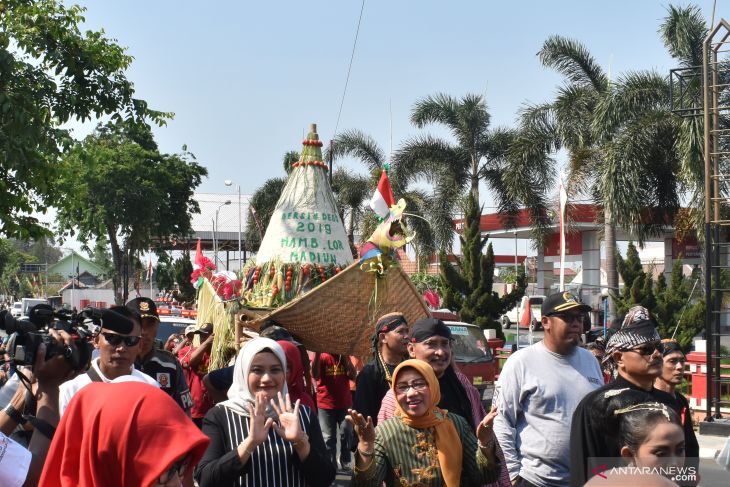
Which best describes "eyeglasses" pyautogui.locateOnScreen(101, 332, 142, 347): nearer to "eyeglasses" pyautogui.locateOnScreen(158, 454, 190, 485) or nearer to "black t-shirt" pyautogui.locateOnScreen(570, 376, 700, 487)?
"eyeglasses" pyautogui.locateOnScreen(158, 454, 190, 485)

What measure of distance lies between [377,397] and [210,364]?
3.13 metres

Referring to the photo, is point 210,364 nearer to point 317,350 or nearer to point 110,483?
point 317,350

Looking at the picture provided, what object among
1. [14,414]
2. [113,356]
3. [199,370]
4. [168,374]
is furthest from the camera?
[199,370]

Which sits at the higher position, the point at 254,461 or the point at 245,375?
the point at 245,375

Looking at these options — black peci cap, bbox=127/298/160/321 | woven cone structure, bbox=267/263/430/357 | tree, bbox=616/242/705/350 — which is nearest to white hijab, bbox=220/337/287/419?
black peci cap, bbox=127/298/160/321

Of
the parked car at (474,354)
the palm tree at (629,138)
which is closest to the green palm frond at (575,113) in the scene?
the palm tree at (629,138)

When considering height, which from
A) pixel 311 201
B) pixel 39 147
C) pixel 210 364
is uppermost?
pixel 39 147

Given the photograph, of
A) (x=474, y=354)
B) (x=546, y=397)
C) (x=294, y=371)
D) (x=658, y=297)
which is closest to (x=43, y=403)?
(x=294, y=371)

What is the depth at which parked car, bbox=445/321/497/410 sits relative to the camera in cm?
1470

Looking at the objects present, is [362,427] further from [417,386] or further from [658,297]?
[658,297]

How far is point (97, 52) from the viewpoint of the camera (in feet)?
36.8

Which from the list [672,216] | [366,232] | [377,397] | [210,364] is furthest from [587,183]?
[377,397]

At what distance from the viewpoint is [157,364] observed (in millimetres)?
5859

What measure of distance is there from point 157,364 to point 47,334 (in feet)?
6.69
